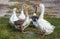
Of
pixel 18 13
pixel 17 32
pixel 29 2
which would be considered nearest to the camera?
pixel 17 32

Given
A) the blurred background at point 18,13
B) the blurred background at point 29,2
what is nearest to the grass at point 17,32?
the blurred background at point 18,13

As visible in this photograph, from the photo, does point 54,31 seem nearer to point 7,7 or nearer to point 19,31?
point 19,31

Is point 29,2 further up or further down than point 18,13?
further up

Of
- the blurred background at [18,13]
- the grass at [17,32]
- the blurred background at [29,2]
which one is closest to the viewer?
the grass at [17,32]

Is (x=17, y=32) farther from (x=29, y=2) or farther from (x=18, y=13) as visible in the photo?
(x=29, y=2)

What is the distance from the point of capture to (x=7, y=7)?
12.6 m

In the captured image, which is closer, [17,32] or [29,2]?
[17,32]

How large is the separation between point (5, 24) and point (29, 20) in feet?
3.10

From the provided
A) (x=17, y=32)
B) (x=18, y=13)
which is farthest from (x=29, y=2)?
(x=17, y=32)

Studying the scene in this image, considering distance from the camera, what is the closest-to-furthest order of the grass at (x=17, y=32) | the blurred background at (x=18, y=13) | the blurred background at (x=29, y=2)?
the grass at (x=17, y=32)
the blurred background at (x=18, y=13)
the blurred background at (x=29, y=2)

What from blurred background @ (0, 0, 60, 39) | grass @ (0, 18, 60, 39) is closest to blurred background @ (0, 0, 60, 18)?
blurred background @ (0, 0, 60, 39)

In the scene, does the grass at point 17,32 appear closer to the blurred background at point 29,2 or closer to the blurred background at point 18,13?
the blurred background at point 18,13

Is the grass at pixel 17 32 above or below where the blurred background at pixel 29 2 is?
below

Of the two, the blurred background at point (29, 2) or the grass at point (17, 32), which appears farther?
the blurred background at point (29, 2)
